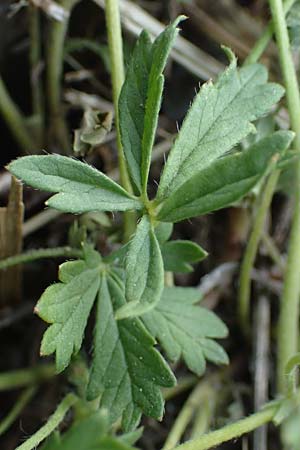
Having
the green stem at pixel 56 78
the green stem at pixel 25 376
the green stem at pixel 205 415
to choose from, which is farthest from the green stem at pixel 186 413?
the green stem at pixel 56 78

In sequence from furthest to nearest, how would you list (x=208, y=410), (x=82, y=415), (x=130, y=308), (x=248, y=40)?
(x=248, y=40), (x=208, y=410), (x=82, y=415), (x=130, y=308)

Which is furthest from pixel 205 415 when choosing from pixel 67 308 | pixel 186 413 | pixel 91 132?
pixel 91 132

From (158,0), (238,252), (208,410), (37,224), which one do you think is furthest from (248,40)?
(208,410)

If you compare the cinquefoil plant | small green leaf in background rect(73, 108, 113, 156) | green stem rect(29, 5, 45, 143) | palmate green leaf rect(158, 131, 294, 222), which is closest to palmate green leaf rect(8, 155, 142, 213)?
the cinquefoil plant

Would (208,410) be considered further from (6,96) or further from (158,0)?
(158,0)

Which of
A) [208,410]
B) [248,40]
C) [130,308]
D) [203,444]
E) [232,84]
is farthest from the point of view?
[248,40]

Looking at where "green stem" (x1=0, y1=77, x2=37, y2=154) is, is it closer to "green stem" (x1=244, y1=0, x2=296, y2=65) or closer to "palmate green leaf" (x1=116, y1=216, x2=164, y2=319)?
"green stem" (x1=244, y1=0, x2=296, y2=65)

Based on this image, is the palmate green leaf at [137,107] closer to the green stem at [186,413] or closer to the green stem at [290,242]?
the green stem at [290,242]
